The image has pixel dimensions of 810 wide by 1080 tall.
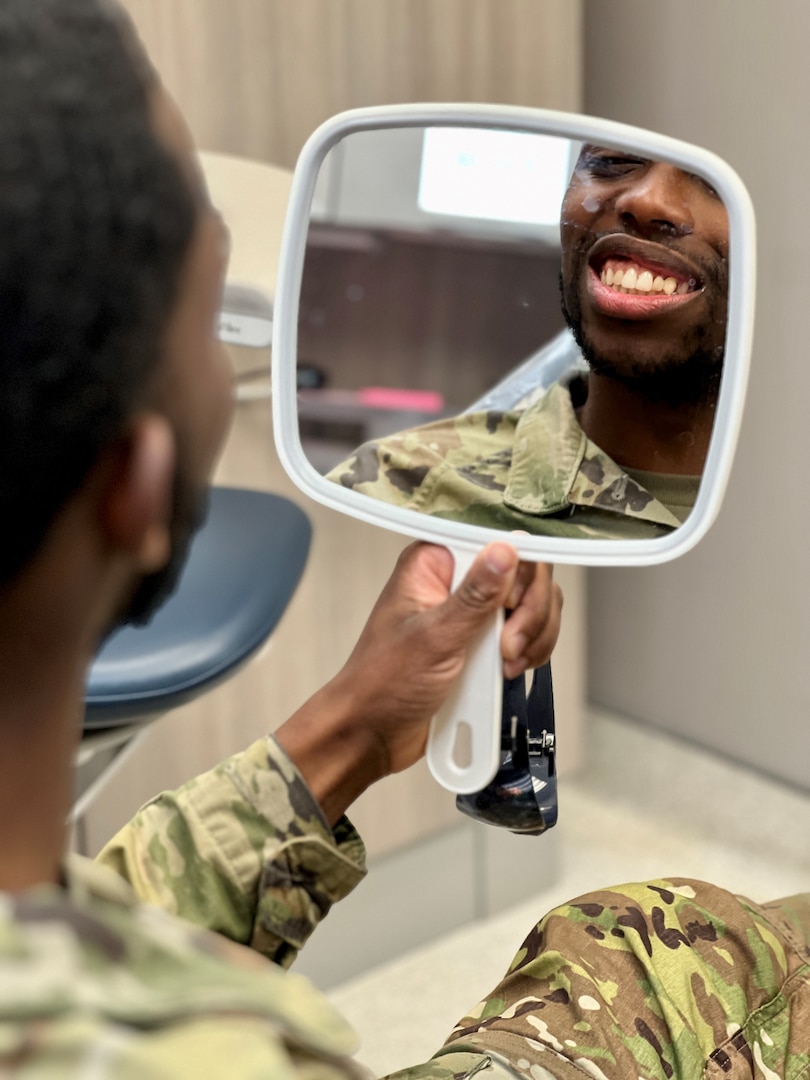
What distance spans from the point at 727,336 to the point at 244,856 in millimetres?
308

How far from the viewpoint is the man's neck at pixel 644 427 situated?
1.67 feet

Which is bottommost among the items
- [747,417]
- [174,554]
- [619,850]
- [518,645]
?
[619,850]

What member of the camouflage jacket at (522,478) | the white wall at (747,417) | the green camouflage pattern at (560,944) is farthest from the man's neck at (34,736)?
the white wall at (747,417)

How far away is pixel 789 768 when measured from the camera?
1.48 metres

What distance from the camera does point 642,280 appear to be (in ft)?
1.68

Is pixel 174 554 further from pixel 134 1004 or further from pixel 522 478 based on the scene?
pixel 522 478

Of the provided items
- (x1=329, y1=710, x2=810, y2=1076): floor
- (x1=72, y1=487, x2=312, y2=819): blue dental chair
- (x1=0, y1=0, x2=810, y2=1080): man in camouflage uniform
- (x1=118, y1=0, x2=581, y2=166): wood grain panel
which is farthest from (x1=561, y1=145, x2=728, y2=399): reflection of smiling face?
(x1=118, y1=0, x2=581, y2=166): wood grain panel

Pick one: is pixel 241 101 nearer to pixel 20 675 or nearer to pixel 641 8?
pixel 641 8

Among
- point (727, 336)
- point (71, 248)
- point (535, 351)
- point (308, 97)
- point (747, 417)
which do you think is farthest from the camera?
point (747, 417)

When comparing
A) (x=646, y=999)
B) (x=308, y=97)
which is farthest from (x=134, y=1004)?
(x=308, y=97)

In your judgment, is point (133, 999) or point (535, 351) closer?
point (133, 999)

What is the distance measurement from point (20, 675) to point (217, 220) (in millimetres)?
127

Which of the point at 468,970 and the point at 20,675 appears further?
the point at 468,970

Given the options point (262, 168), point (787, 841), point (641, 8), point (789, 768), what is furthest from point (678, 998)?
point (641, 8)
